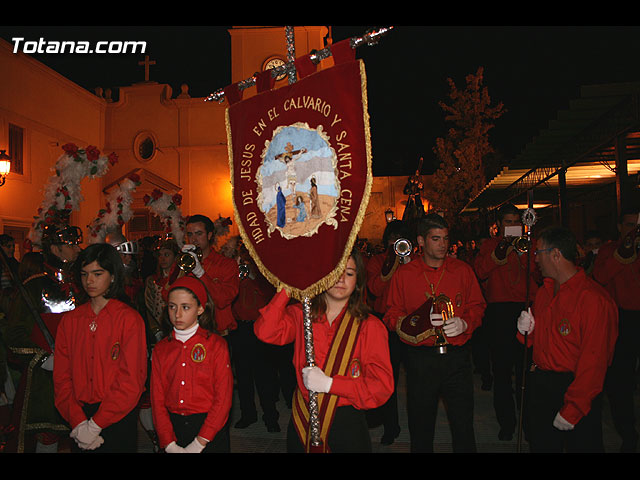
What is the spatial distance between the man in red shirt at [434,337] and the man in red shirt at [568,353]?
585mm

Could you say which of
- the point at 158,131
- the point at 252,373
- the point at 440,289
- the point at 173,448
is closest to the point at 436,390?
the point at 440,289

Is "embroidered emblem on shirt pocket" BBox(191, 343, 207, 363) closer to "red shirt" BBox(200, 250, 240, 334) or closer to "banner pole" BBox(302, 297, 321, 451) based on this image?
"banner pole" BBox(302, 297, 321, 451)

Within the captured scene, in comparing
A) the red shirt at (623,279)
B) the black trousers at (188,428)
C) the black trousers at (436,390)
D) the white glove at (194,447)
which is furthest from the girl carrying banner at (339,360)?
the red shirt at (623,279)

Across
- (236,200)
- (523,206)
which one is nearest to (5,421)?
(236,200)

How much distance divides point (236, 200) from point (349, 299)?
2.89ft

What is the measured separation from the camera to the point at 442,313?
419 cm

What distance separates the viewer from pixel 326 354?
119 inches

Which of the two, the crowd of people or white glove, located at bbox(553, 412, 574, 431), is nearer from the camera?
the crowd of people

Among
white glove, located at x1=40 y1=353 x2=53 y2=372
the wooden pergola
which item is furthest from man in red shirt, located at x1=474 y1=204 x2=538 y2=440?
white glove, located at x1=40 y1=353 x2=53 y2=372

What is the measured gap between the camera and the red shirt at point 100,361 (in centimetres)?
344

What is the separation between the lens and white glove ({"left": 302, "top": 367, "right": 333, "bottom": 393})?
107 inches

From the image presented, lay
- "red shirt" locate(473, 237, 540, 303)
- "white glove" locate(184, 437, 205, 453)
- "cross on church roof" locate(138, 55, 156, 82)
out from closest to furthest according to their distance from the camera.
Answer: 1. "white glove" locate(184, 437, 205, 453)
2. "red shirt" locate(473, 237, 540, 303)
3. "cross on church roof" locate(138, 55, 156, 82)

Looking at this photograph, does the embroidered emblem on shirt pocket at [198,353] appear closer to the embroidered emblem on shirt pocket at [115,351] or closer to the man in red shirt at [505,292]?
the embroidered emblem on shirt pocket at [115,351]

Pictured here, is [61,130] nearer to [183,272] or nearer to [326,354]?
[183,272]
